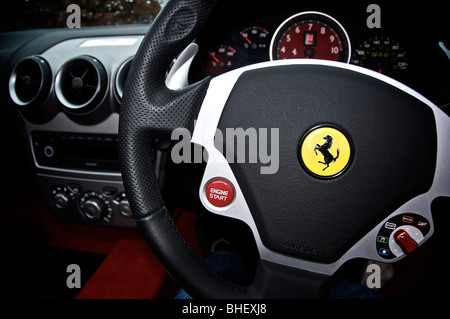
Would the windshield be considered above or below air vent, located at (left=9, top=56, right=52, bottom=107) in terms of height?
above

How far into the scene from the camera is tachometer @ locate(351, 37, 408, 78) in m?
0.93

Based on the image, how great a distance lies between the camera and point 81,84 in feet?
3.28

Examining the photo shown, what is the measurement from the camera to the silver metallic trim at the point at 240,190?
1.78 feet

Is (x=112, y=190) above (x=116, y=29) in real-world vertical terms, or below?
below

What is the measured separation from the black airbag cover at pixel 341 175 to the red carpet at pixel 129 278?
71 cm

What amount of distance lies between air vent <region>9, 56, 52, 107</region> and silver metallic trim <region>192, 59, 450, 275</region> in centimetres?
74

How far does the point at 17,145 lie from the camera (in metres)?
1.32

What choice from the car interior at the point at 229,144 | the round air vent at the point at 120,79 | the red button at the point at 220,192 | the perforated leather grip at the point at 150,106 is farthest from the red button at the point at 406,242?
the round air vent at the point at 120,79

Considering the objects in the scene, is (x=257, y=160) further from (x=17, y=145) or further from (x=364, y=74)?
(x=17, y=145)

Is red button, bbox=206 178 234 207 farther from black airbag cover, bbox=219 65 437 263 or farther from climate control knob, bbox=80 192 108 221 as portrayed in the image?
climate control knob, bbox=80 192 108 221

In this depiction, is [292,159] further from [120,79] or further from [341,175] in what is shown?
[120,79]

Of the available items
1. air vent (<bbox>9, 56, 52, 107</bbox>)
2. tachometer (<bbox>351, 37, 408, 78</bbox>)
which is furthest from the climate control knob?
tachometer (<bbox>351, 37, 408, 78</bbox>)

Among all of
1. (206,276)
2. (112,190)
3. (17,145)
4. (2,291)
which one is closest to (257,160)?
(206,276)
